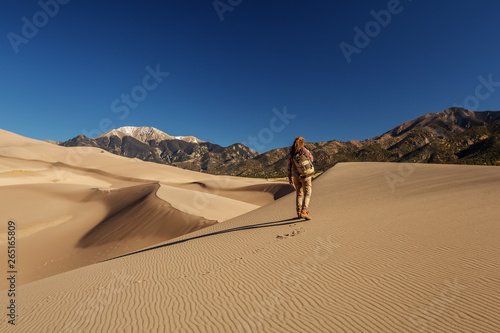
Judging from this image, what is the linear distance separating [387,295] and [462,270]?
46.7 inches

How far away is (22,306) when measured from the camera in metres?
3.97

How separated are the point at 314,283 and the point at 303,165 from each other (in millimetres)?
3565

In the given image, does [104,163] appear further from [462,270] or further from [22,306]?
[462,270]

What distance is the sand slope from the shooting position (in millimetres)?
2500

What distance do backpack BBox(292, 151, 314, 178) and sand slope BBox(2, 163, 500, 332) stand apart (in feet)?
4.57

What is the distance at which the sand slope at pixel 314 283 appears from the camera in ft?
8.20

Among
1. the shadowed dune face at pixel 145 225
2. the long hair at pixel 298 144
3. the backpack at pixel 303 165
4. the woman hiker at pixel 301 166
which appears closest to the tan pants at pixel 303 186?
the woman hiker at pixel 301 166

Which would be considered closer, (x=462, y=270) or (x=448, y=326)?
(x=448, y=326)

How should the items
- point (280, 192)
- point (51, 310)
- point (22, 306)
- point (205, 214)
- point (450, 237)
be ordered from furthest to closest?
point (280, 192), point (205, 214), point (450, 237), point (22, 306), point (51, 310)

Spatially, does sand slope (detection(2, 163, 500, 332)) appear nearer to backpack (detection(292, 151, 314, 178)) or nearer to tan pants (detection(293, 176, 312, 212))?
tan pants (detection(293, 176, 312, 212))

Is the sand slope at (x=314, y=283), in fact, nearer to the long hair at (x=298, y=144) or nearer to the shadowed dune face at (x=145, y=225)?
the long hair at (x=298, y=144)

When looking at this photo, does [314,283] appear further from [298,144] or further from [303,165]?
[298,144]

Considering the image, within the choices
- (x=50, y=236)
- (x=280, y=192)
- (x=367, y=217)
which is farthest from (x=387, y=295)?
(x=280, y=192)

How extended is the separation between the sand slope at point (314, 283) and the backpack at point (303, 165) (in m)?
1.39
